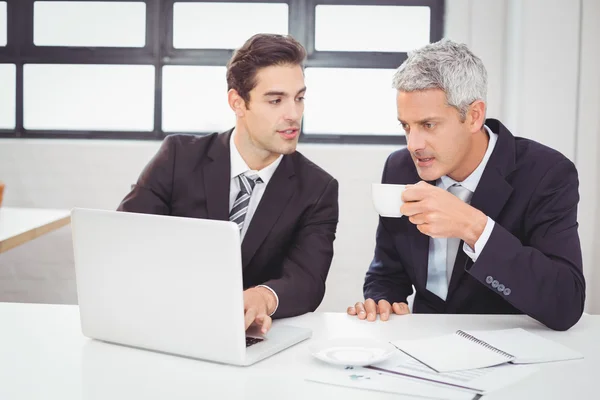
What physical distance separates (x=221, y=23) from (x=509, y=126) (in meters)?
1.69

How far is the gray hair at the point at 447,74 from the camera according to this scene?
1.83 m

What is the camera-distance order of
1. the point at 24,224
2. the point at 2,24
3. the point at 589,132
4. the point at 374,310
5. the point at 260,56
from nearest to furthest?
the point at 374,310, the point at 260,56, the point at 24,224, the point at 589,132, the point at 2,24

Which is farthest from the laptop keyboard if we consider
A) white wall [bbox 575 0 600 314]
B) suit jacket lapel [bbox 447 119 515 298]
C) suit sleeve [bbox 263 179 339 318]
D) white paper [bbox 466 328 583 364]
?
white wall [bbox 575 0 600 314]

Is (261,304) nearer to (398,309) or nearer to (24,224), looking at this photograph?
(398,309)

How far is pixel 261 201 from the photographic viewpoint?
2055 mm

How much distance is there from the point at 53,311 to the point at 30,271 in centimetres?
260

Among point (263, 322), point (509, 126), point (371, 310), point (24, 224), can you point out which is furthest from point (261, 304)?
point (509, 126)

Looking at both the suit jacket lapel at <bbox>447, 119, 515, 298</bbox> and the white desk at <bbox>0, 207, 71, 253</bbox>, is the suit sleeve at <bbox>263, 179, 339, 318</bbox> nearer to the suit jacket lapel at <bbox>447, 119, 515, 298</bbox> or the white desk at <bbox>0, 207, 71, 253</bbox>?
the suit jacket lapel at <bbox>447, 119, 515, 298</bbox>

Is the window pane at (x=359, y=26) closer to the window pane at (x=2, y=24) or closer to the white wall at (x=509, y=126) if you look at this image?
the white wall at (x=509, y=126)

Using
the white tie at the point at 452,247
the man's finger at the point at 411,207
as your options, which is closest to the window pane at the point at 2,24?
the white tie at the point at 452,247

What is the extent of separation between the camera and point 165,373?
125 centimetres

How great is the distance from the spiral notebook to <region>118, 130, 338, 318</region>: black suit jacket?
0.54 m

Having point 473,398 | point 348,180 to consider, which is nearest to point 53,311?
point 473,398

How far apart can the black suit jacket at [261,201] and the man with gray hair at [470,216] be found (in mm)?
183
